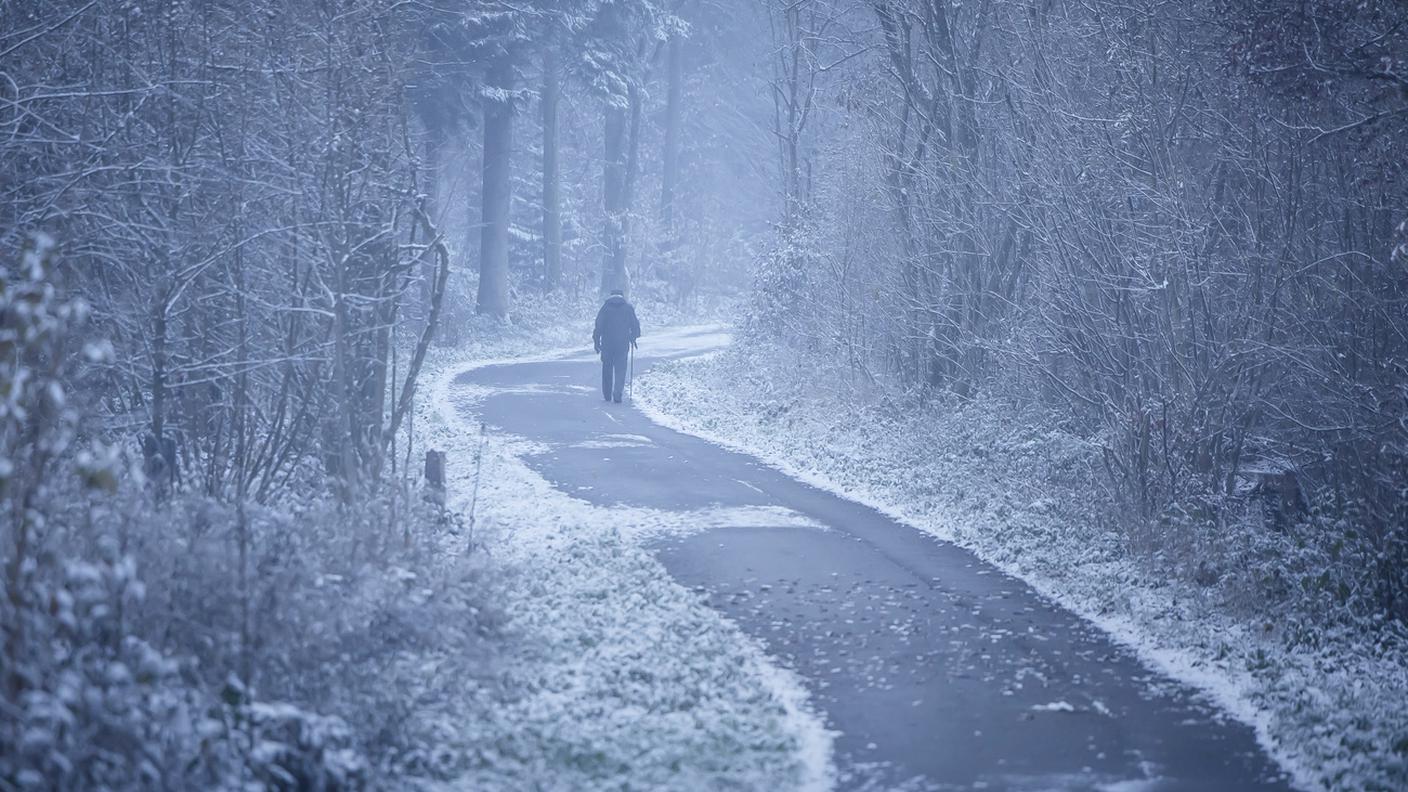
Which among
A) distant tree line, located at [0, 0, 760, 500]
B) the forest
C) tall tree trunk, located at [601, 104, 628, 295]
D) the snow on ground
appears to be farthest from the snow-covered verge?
tall tree trunk, located at [601, 104, 628, 295]

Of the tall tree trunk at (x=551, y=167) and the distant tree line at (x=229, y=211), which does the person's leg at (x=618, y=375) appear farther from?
the tall tree trunk at (x=551, y=167)

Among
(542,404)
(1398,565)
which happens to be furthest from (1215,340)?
(542,404)

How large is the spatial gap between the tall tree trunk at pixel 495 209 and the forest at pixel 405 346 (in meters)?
17.0

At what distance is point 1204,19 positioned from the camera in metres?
12.6

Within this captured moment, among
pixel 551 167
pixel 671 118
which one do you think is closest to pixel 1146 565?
pixel 551 167

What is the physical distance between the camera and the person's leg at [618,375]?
22.5 meters

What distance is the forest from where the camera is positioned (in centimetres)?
564

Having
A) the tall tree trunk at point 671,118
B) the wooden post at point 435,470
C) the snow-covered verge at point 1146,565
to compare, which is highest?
the tall tree trunk at point 671,118

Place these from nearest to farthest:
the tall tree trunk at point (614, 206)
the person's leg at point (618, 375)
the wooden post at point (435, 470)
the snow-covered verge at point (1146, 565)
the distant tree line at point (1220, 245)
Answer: the snow-covered verge at point (1146, 565)
the distant tree line at point (1220, 245)
the wooden post at point (435, 470)
the person's leg at point (618, 375)
the tall tree trunk at point (614, 206)

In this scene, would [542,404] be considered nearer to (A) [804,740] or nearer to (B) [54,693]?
(A) [804,740]

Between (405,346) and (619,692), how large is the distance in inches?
346

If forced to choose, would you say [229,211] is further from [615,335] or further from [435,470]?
[615,335]

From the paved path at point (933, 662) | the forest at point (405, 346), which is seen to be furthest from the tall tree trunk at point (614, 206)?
the paved path at point (933, 662)

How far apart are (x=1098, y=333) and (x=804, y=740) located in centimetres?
859
